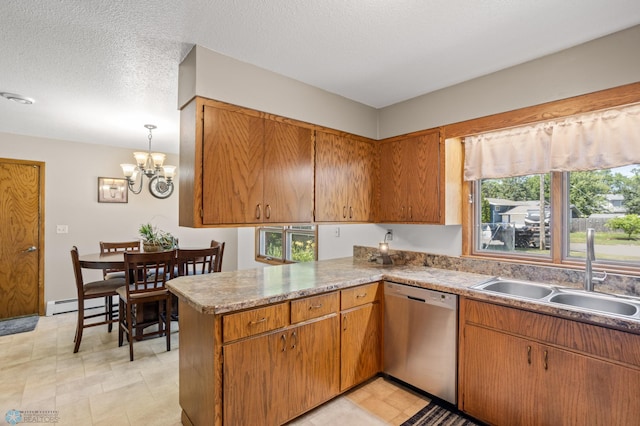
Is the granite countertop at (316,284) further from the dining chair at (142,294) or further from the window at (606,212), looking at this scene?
the dining chair at (142,294)

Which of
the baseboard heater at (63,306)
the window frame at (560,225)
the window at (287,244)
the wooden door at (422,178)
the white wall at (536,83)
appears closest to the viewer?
the white wall at (536,83)

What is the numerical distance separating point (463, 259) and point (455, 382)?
1.00 m

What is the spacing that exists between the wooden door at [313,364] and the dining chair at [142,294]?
71.1 inches

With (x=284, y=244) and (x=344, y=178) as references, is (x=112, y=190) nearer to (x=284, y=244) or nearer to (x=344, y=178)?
(x=284, y=244)

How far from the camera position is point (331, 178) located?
115 inches

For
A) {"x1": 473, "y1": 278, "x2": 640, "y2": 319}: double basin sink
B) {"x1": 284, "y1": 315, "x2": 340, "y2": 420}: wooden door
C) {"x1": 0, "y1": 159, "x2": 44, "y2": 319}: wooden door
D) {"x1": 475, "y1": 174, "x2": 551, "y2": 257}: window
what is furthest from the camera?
{"x1": 0, "y1": 159, "x2": 44, "y2": 319}: wooden door

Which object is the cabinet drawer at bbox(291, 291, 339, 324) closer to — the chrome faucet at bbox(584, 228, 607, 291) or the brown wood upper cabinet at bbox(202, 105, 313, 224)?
the brown wood upper cabinet at bbox(202, 105, 313, 224)

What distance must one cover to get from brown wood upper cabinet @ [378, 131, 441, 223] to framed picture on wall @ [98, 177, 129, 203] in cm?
415

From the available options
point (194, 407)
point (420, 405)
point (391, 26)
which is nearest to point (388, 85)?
point (391, 26)

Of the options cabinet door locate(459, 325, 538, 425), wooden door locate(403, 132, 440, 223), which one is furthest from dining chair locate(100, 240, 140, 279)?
cabinet door locate(459, 325, 538, 425)

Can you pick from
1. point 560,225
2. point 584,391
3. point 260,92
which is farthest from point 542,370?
point 260,92

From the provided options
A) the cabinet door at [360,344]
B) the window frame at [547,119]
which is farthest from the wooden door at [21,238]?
the window frame at [547,119]

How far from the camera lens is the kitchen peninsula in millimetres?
1716

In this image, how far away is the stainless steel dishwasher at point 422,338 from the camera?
2.20 m
